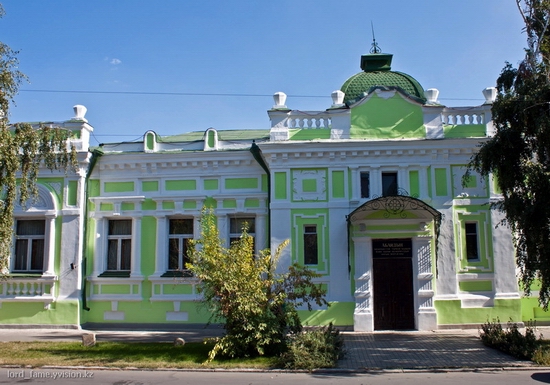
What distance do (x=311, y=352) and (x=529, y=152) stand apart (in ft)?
21.5

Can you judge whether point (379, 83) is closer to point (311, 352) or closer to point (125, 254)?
point (125, 254)

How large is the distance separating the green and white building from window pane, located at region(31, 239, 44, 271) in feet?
0.15

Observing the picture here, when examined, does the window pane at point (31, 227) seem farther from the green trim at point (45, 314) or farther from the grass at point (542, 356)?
the grass at point (542, 356)

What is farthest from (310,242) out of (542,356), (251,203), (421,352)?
(542,356)

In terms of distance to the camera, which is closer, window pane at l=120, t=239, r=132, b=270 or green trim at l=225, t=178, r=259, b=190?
green trim at l=225, t=178, r=259, b=190

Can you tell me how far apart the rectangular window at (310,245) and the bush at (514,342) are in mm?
5209

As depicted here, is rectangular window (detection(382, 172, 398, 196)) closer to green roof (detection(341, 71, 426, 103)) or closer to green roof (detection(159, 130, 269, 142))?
green roof (detection(341, 71, 426, 103))

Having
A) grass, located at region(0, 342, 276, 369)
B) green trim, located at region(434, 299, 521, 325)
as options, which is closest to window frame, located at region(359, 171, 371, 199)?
green trim, located at region(434, 299, 521, 325)

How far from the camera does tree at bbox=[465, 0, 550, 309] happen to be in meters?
11.1

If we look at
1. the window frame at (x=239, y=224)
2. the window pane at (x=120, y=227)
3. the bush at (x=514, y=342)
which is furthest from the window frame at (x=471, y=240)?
the window pane at (x=120, y=227)

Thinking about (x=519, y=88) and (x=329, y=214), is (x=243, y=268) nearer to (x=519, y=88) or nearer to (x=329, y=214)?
(x=329, y=214)

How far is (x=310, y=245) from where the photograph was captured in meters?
15.9

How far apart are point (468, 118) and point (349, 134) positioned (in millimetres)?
3648

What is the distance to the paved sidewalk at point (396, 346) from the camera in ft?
34.8
